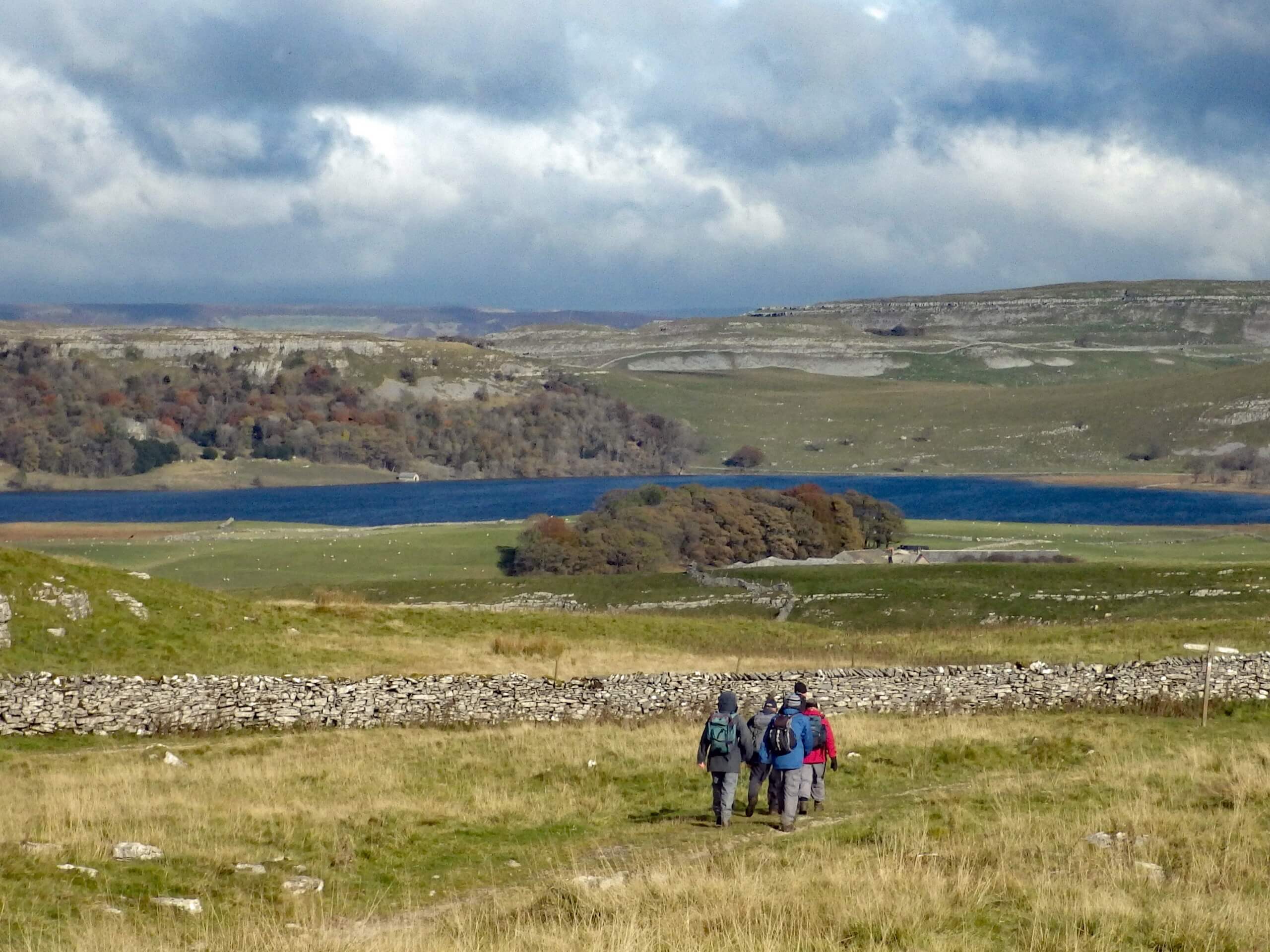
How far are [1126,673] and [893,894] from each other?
18.0 meters

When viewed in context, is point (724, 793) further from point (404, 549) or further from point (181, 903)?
point (404, 549)

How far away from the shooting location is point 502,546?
10056 cm

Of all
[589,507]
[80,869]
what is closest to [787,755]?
[80,869]

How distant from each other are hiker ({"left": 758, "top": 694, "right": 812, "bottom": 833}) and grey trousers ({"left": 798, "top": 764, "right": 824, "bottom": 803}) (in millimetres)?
151

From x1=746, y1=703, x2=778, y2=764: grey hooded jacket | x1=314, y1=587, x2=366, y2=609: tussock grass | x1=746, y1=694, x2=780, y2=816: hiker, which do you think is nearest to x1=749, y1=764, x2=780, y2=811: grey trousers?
x1=746, y1=694, x2=780, y2=816: hiker

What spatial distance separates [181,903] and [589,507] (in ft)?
525

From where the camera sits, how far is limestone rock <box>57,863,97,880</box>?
12.6 metres

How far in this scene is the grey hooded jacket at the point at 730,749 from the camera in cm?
1534

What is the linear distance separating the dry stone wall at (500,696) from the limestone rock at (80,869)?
1248 centimetres

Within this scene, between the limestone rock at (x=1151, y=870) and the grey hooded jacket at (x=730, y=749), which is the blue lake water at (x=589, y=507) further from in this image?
the limestone rock at (x=1151, y=870)

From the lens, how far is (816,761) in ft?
54.0

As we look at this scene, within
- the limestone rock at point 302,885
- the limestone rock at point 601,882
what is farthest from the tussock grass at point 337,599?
the limestone rock at point 601,882

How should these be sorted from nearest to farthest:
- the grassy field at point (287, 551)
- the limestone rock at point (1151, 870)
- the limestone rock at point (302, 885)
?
the limestone rock at point (1151, 870) → the limestone rock at point (302, 885) → the grassy field at point (287, 551)

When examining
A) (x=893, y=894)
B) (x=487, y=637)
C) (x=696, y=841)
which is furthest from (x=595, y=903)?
(x=487, y=637)
